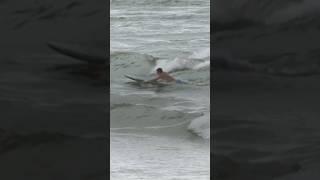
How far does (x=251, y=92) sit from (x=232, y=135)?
14.4 inches

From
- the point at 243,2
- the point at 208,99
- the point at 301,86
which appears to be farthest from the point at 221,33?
the point at 301,86

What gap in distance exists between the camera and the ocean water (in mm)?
3584

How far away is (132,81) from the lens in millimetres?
3613

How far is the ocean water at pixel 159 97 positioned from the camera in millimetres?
3584

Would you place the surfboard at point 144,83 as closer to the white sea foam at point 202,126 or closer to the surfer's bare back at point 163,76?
the surfer's bare back at point 163,76
